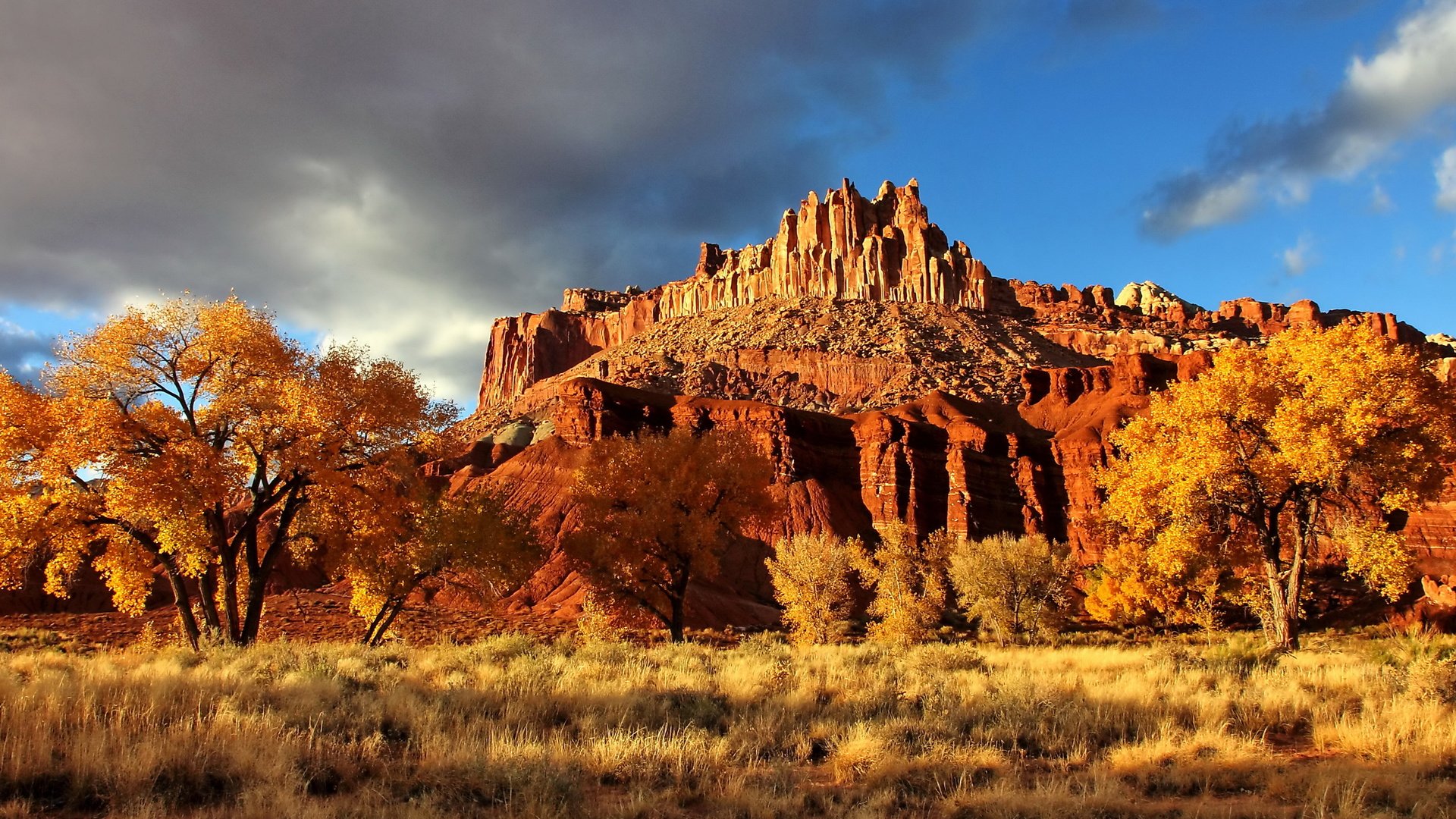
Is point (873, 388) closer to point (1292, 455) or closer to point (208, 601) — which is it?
point (1292, 455)

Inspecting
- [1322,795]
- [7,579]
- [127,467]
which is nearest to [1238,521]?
[1322,795]

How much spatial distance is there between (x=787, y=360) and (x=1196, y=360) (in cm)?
5774

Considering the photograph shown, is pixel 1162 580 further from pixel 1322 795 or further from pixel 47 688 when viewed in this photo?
pixel 47 688

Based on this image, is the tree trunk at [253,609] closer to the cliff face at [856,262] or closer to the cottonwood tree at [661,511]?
the cottonwood tree at [661,511]

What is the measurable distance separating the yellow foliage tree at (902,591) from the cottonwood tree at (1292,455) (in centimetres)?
1777

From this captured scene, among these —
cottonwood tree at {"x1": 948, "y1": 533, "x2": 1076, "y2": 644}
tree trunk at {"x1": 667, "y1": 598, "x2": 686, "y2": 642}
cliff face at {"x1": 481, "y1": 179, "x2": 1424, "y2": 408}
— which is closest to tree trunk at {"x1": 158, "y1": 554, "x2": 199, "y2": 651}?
tree trunk at {"x1": 667, "y1": 598, "x2": 686, "y2": 642}

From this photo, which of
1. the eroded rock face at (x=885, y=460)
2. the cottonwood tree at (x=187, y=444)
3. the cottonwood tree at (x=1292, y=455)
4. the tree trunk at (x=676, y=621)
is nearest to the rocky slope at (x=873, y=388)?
the eroded rock face at (x=885, y=460)

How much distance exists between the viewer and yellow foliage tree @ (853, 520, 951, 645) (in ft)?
129

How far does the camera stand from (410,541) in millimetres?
23938

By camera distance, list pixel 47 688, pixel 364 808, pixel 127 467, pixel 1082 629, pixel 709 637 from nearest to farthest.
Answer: pixel 364 808 → pixel 47 688 → pixel 127 467 → pixel 709 637 → pixel 1082 629

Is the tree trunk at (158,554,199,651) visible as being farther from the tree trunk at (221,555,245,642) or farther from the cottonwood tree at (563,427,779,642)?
the cottonwood tree at (563,427,779,642)

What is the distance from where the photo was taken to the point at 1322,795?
22.3 ft

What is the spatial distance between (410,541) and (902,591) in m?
27.8

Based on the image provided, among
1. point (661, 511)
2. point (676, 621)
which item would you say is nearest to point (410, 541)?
point (661, 511)
